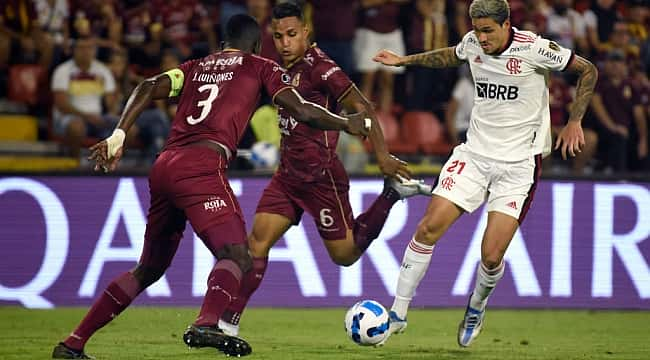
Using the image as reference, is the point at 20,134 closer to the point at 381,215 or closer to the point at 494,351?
the point at 381,215

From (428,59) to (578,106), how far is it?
1.22 metres

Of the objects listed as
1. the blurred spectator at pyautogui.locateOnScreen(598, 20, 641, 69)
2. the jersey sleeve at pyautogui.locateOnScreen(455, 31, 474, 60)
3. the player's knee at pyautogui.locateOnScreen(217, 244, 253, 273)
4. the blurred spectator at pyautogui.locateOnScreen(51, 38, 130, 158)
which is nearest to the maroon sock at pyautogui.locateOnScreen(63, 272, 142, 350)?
the player's knee at pyautogui.locateOnScreen(217, 244, 253, 273)

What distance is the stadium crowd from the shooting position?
1600 centimetres

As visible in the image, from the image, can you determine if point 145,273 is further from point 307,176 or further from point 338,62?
point 338,62

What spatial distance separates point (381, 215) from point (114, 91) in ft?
21.3

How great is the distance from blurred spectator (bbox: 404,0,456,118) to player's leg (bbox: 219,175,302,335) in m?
7.38

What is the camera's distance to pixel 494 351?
9555 mm

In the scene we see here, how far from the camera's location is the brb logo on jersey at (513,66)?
9.14 m

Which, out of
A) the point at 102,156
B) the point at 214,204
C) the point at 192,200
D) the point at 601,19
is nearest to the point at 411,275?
the point at 214,204

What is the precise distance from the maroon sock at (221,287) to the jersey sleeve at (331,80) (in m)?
2.15

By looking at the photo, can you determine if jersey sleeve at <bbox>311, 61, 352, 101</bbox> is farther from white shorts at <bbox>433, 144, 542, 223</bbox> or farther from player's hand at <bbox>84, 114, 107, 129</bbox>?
player's hand at <bbox>84, 114, 107, 129</bbox>

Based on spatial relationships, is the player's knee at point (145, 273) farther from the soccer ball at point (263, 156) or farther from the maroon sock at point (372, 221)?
the soccer ball at point (263, 156)

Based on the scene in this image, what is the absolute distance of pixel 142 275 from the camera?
852cm

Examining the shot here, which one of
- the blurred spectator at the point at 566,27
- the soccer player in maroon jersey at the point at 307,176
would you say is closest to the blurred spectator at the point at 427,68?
the blurred spectator at the point at 566,27
